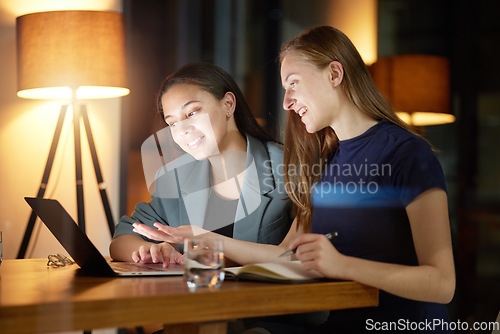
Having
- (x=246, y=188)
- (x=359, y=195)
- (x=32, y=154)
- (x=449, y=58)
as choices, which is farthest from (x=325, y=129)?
(x=449, y=58)

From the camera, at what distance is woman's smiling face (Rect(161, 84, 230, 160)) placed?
6.23 ft

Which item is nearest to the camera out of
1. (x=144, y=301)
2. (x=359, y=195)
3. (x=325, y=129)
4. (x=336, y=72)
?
(x=144, y=301)

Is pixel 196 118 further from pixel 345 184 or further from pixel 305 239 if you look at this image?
pixel 305 239

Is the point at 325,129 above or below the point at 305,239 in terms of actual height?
above

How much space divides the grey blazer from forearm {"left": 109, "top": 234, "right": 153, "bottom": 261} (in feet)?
0.17

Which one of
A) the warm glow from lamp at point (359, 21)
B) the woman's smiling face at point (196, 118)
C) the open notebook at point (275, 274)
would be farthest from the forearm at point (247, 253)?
the warm glow from lamp at point (359, 21)

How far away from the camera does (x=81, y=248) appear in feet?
4.09

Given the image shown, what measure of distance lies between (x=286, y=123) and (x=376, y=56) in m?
2.26

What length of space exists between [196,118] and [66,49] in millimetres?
679

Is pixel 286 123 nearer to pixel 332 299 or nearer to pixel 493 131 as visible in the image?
pixel 332 299

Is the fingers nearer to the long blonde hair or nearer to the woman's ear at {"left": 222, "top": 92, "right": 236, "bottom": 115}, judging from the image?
the long blonde hair

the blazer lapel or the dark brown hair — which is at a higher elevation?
the dark brown hair

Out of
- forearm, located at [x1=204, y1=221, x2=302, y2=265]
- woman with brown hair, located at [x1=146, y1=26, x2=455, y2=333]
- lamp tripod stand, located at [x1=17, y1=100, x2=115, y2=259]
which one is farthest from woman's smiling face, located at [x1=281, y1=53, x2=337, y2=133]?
lamp tripod stand, located at [x1=17, y1=100, x2=115, y2=259]

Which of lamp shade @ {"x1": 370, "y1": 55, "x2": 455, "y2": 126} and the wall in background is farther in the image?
lamp shade @ {"x1": 370, "y1": 55, "x2": 455, "y2": 126}
